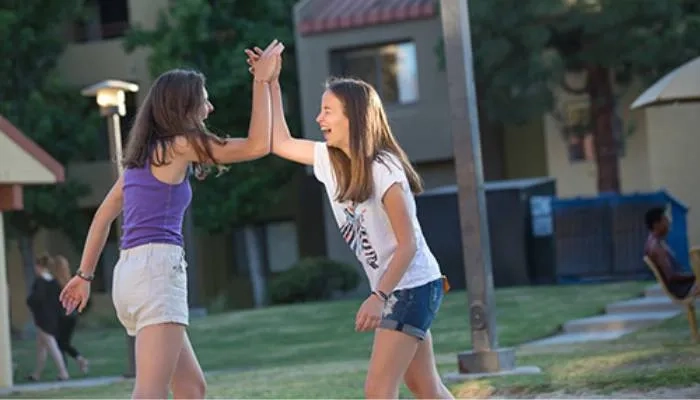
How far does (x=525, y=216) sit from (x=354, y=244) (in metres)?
22.1

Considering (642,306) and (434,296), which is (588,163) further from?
(434,296)

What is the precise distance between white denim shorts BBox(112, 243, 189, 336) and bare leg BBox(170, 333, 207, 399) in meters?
0.28

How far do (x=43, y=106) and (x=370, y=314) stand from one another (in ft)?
86.0

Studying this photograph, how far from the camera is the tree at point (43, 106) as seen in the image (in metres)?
31.1

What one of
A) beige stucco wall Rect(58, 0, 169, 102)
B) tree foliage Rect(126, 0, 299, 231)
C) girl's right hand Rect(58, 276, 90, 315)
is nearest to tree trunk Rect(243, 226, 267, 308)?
tree foliage Rect(126, 0, 299, 231)

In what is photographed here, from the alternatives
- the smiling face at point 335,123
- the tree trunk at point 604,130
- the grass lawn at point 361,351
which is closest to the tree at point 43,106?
the grass lawn at point 361,351

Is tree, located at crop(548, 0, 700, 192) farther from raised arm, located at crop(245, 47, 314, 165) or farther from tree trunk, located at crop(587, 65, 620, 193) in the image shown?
raised arm, located at crop(245, 47, 314, 165)

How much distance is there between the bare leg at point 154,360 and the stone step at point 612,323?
12963 mm

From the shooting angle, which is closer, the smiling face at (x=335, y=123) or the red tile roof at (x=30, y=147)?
the smiling face at (x=335, y=123)

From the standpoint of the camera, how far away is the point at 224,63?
32031mm

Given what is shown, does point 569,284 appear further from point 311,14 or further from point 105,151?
point 105,151

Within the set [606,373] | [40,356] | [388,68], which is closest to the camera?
[606,373]

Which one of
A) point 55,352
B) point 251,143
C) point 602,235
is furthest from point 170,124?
point 602,235

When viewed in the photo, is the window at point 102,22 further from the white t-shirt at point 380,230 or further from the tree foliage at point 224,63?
the white t-shirt at point 380,230
